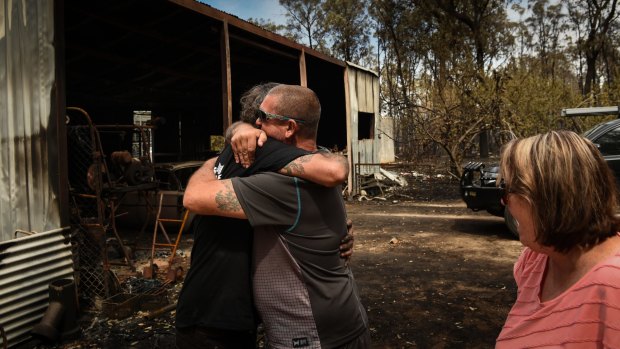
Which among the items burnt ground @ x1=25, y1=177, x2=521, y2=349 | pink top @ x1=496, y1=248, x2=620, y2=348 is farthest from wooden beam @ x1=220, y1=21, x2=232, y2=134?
pink top @ x1=496, y1=248, x2=620, y2=348

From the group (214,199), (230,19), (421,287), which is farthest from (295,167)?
(230,19)

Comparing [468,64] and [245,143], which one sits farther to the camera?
[468,64]

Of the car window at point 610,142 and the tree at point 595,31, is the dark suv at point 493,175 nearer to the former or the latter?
the car window at point 610,142

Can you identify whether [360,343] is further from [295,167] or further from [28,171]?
[28,171]

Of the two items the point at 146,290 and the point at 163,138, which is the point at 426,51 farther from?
A: the point at 146,290

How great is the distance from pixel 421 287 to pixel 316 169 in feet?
13.7

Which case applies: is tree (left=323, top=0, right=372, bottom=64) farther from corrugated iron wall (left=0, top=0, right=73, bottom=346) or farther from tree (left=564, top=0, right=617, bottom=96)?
corrugated iron wall (left=0, top=0, right=73, bottom=346)

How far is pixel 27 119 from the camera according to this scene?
14.0 feet

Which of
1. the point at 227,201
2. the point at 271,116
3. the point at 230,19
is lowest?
the point at 227,201

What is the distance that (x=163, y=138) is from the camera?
16.4m

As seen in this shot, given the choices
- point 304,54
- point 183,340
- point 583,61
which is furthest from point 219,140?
point 583,61

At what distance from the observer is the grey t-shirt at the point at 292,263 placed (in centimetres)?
173

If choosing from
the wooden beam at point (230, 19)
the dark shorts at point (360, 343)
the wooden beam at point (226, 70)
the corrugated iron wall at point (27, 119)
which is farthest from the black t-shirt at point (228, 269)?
the wooden beam at point (226, 70)

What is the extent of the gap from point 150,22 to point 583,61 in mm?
45556
